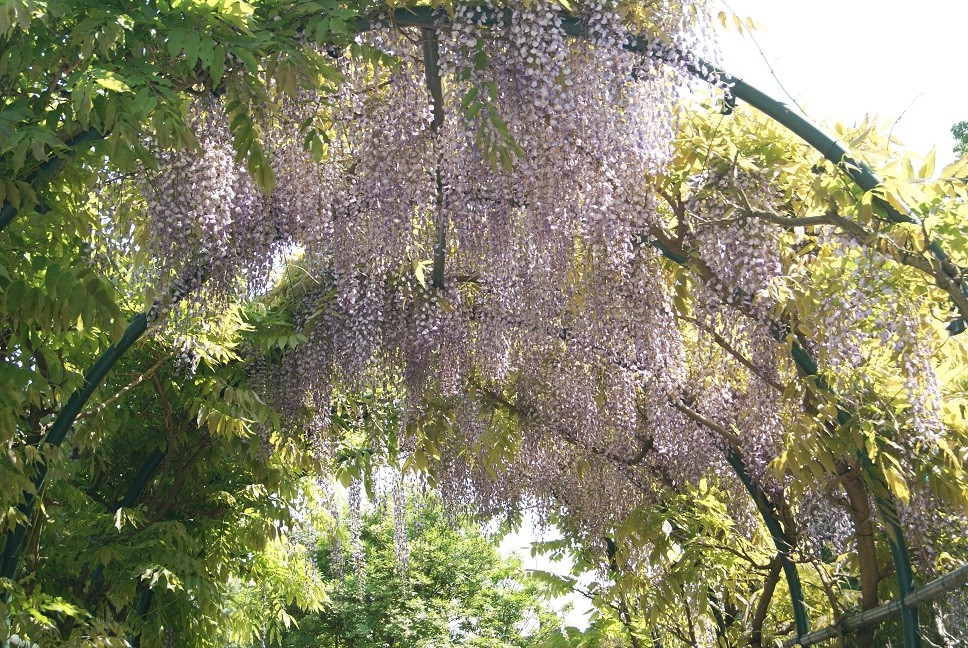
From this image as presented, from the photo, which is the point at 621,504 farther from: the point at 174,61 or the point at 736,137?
the point at 174,61

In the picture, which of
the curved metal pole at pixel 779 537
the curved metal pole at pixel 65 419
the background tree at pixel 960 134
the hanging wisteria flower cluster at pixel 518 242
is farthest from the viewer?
the background tree at pixel 960 134

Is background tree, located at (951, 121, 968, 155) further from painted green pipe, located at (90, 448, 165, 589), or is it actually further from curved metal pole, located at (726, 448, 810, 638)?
painted green pipe, located at (90, 448, 165, 589)

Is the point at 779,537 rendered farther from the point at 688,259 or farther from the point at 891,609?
the point at 688,259

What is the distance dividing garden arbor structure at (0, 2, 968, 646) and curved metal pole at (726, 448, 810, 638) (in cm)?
61

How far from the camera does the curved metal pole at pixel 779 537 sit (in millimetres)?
5473

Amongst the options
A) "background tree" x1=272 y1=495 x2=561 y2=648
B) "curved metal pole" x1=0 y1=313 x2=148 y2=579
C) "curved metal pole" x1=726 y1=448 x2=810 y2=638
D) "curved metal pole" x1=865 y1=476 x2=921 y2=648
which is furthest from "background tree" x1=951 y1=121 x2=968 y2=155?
"curved metal pole" x1=0 y1=313 x2=148 y2=579

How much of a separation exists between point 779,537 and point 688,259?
2.12m

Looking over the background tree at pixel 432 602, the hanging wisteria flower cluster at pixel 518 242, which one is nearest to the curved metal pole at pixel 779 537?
the hanging wisteria flower cluster at pixel 518 242

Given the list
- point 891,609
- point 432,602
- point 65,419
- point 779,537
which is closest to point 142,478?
point 65,419

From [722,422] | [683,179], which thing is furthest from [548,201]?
[722,422]

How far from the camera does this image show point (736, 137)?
408 centimetres

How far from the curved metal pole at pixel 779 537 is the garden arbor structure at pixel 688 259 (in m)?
0.61

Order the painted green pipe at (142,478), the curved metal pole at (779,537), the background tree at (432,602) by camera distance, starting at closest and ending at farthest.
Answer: the curved metal pole at (779,537)
the painted green pipe at (142,478)
the background tree at (432,602)

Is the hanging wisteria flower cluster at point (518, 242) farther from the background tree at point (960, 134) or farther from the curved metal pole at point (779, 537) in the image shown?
the background tree at point (960, 134)
